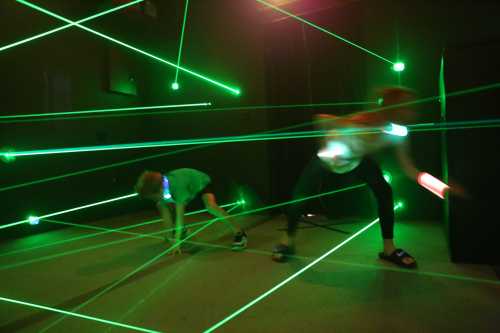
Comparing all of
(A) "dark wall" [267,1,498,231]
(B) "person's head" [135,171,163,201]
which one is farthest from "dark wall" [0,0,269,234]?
(B) "person's head" [135,171,163,201]

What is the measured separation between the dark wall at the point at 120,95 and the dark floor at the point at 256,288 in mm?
1256

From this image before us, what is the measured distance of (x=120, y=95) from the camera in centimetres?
475

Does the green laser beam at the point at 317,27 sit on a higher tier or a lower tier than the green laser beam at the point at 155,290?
higher

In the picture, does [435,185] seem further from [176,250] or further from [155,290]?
[176,250]

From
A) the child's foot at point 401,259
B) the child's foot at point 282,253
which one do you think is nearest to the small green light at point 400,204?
the child's foot at point 401,259

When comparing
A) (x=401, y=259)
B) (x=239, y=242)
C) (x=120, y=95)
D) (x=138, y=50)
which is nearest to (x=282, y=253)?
(x=239, y=242)

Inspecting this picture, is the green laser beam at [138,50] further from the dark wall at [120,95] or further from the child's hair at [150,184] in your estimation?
the child's hair at [150,184]

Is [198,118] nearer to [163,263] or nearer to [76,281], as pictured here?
[163,263]

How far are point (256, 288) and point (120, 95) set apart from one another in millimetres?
3762

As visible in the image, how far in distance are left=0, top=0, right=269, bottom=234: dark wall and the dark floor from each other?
126 cm

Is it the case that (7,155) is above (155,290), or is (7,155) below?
above

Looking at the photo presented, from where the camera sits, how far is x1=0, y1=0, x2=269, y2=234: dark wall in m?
3.68

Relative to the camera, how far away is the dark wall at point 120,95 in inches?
145

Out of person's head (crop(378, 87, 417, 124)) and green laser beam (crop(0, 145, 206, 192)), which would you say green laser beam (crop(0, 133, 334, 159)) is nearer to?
green laser beam (crop(0, 145, 206, 192))
